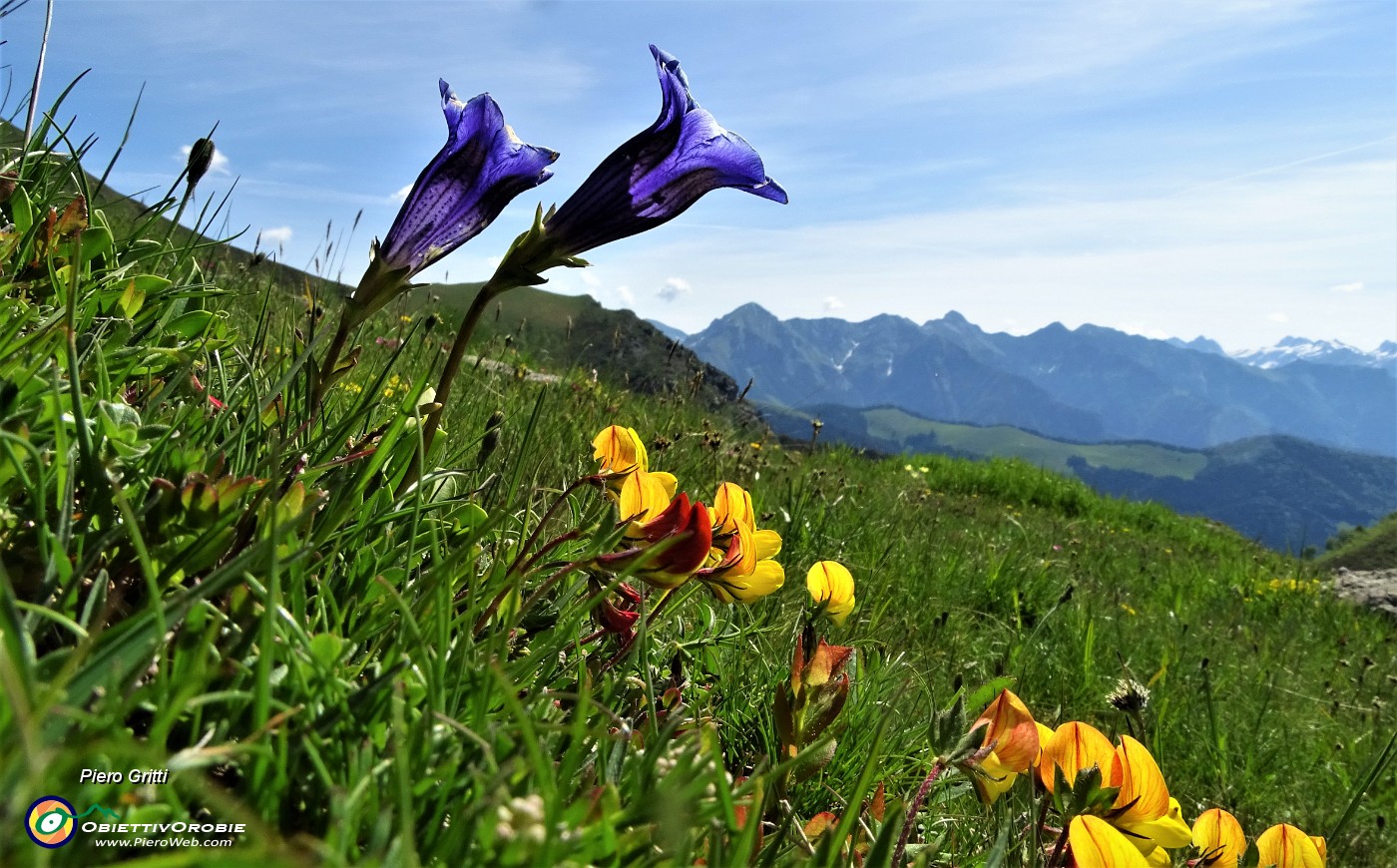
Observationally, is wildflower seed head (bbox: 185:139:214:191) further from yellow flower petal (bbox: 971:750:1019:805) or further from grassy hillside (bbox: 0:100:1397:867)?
yellow flower petal (bbox: 971:750:1019:805)

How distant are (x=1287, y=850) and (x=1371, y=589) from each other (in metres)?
11.8

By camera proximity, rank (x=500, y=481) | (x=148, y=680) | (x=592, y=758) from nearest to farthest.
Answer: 1. (x=148, y=680)
2. (x=592, y=758)
3. (x=500, y=481)

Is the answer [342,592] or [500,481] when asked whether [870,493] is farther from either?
[342,592]

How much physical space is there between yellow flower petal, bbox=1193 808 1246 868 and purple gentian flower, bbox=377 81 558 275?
170 centimetres

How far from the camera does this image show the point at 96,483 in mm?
1116

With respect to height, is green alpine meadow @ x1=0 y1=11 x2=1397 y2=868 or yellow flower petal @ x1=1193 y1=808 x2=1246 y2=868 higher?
green alpine meadow @ x1=0 y1=11 x2=1397 y2=868

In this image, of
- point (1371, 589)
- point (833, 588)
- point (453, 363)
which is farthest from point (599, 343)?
point (453, 363)

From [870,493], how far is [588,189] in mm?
6044

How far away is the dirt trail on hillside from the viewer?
→ 9.84 meters

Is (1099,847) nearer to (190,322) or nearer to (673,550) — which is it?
(673,550)

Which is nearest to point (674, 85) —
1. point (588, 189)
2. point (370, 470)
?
point (588, 189)

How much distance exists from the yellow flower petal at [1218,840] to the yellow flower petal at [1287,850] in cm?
4

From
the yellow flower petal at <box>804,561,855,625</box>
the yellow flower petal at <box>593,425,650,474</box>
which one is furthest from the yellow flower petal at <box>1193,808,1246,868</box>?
the yellow flower petal at <box>593,425,650,474</box>

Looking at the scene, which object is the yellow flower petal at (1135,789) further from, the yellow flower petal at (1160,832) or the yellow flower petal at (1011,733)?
the yellow flower petal at (1011,733)
